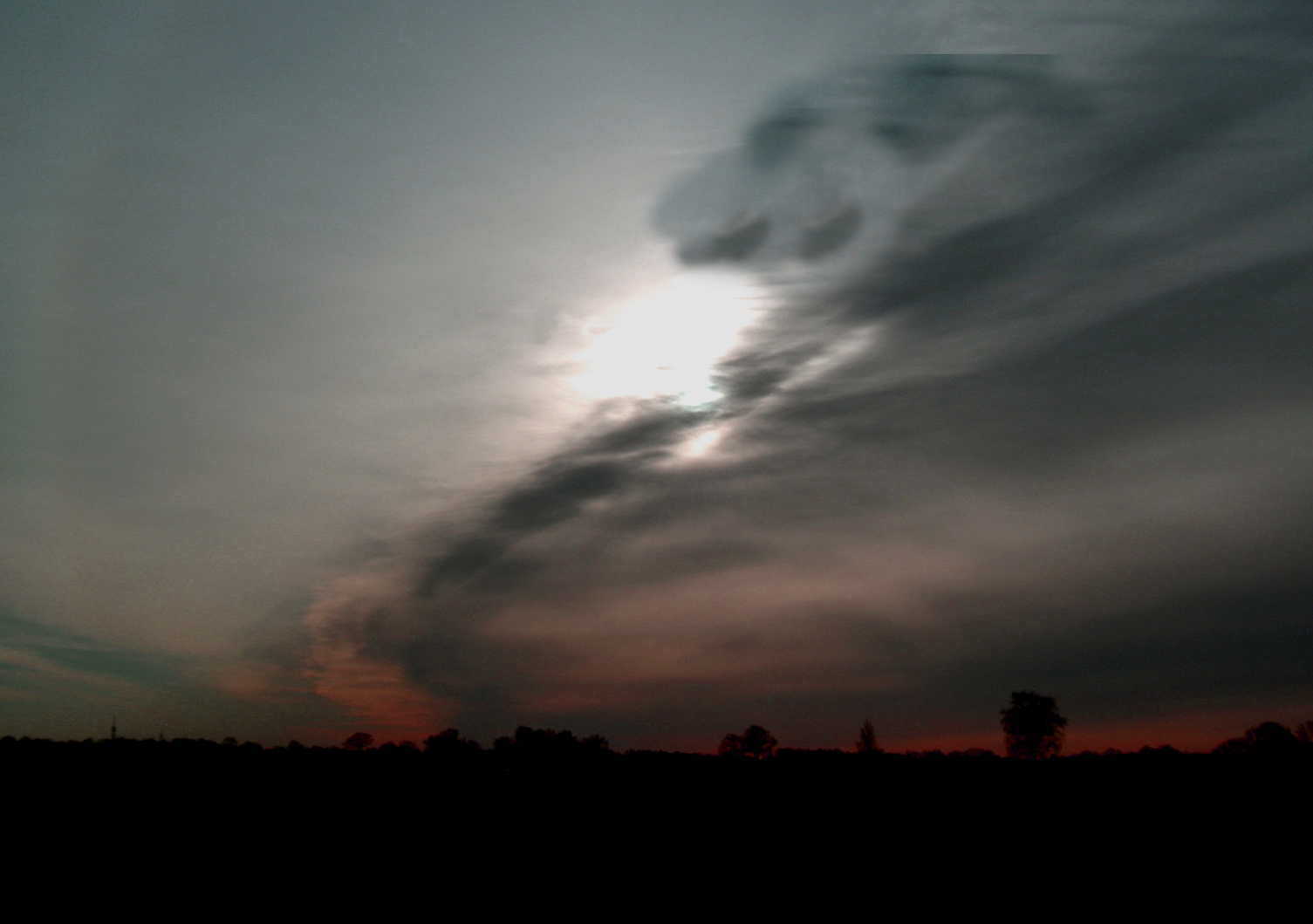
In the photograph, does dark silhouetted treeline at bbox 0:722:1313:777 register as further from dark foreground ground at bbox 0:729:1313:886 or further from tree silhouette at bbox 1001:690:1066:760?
tree silhouette at bbox 1001:690:1066:760

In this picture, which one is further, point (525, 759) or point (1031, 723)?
point (1031, 723)

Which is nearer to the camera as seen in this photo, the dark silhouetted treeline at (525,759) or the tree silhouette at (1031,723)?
the dark silhouetted treeline at (525,759)

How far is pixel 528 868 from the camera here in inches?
976

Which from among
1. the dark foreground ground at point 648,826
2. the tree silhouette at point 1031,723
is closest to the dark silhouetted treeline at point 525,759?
the dark foreground ground at point 648,826

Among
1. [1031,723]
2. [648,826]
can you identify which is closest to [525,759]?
[648,826]

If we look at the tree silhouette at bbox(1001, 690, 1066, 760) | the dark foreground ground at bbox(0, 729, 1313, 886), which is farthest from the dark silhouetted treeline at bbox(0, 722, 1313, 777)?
the tree silhouette at bbox(1001, 690, 1066, 760)

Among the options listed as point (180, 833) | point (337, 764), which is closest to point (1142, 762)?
point (337, 764)

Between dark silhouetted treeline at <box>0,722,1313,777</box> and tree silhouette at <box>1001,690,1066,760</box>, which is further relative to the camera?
tree silhouette at <box>1001,690,1066,760</box>

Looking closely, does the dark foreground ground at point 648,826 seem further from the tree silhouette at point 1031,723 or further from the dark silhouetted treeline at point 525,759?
the tree silhouette at point 1031,723

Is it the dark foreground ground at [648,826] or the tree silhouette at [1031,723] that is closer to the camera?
the dark foreground ground at [648,826]

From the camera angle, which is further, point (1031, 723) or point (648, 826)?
point (1031, 723)

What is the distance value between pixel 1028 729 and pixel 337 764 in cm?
15924

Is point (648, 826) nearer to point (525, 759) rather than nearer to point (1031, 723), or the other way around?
point (525, 759)

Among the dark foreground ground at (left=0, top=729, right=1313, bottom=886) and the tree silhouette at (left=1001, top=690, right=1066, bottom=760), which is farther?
the tree silhouette at (left=1001, top=690, right=1066, bottom=760)
